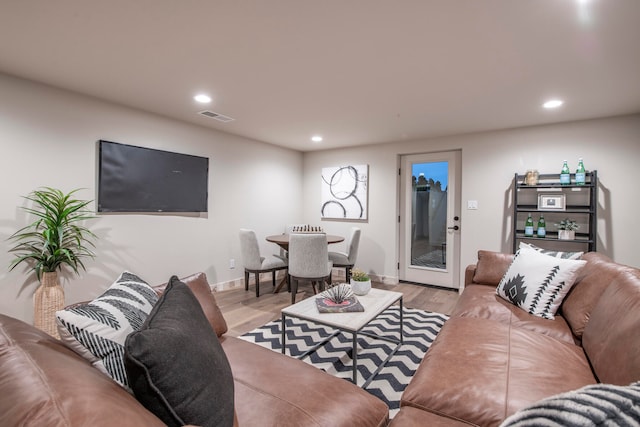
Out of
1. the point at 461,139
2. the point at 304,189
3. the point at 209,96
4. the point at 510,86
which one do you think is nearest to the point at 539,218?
the point at 461,139

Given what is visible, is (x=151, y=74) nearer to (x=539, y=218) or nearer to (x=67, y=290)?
(x=67, y=290)

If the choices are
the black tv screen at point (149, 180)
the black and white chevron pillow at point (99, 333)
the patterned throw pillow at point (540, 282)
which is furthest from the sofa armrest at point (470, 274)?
the black tv screen at point (149, 180)

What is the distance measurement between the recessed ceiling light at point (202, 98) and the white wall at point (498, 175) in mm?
2701

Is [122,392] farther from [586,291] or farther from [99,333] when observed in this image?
[586,291]

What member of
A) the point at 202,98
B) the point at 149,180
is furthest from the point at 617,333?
the point at 149,180

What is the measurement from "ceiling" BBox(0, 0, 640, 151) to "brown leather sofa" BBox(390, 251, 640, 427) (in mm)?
1442

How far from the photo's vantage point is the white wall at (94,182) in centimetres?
268

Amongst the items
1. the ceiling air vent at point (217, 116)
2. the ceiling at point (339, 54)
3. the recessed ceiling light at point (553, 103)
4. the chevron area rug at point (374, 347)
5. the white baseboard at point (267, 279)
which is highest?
the ceiling air vent at point (217, 116)

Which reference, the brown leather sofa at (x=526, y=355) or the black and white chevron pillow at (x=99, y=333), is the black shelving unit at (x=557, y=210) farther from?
the black and white chevron pillow at (x=99, y=333)

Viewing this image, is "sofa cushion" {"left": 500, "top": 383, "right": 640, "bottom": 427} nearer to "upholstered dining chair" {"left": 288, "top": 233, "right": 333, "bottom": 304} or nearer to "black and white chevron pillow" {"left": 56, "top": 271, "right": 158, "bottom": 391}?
"black and white chevron pillow" {"left": 56, "top": 271, "right": 158, "bottom": 391}

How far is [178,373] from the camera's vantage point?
0.78 meters

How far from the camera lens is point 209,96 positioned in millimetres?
3059

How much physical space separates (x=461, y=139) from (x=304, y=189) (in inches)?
109

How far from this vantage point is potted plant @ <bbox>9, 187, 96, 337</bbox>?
2586 millimetres
